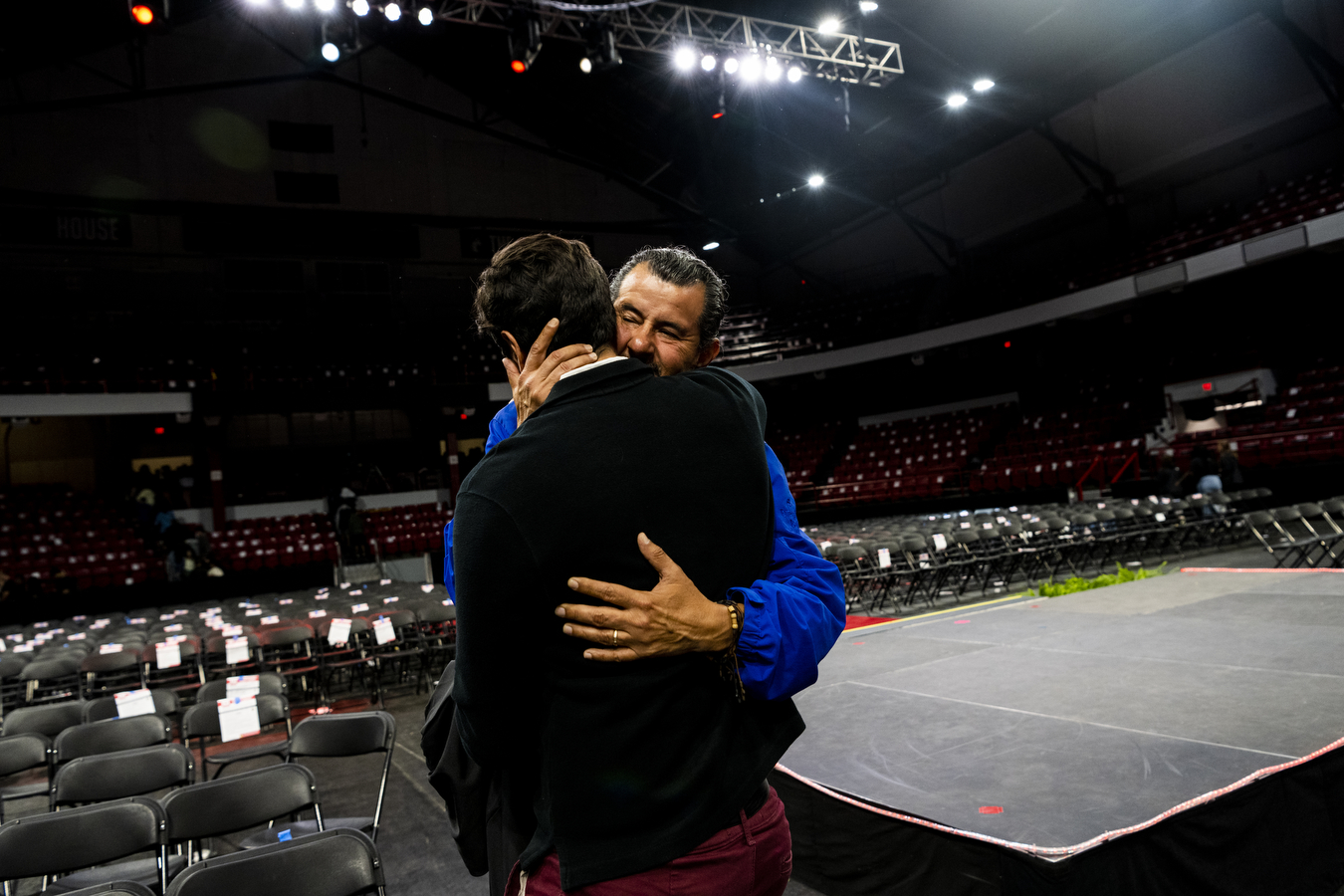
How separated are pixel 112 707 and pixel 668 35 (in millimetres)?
11017

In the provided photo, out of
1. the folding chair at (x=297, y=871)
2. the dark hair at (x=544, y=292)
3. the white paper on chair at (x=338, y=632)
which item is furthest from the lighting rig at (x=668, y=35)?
the dark hair at (x=544, y=292)

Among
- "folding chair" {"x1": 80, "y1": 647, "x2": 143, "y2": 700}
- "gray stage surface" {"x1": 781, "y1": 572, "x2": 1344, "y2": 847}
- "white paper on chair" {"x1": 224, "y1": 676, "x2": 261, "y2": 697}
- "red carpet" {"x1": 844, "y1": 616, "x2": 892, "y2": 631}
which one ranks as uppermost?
"white paper on chair" {"x1": 224, "y1": 676, "x2": 261, "y2": 697}

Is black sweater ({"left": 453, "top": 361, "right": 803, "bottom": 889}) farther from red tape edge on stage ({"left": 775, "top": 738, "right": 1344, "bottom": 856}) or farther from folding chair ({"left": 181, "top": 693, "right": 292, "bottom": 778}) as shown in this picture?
folding chair ({"left": 181, "top": 693, "right": 292, "bottom": 778})

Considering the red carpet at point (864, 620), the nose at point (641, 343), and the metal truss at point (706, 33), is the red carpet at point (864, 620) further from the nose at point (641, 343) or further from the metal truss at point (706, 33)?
the metal truss at point (706, 33)

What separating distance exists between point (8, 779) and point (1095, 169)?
2195 cm

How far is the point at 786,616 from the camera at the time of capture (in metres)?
1.13

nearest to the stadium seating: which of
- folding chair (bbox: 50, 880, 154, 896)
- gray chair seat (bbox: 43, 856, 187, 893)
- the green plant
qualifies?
gray chair seat (bbox: 43, 856, 187, 893)

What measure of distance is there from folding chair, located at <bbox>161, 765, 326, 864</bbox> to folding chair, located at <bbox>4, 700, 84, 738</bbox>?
8.72 feet

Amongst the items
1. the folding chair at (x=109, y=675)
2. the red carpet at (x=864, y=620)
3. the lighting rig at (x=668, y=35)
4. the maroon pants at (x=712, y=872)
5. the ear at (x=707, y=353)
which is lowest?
the red carpet at (x=864, y=620)

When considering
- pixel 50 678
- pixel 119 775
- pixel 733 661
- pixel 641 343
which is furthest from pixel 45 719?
pixel 733 661

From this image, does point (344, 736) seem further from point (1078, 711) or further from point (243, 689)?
point (1078, 711)

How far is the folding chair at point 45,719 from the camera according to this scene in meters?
4.73

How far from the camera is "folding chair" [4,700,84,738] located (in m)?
4.73

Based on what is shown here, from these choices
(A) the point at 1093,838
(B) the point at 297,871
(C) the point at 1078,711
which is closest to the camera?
(B) the point at 297,871
